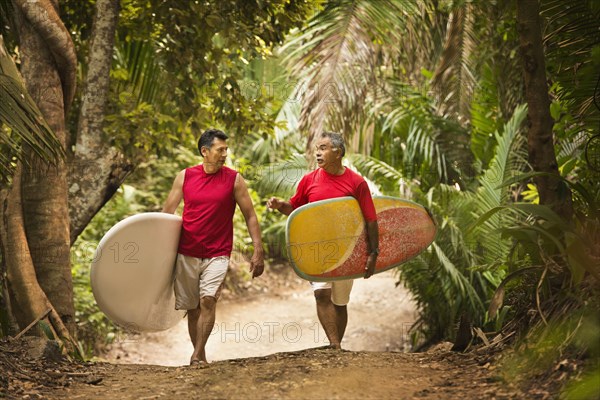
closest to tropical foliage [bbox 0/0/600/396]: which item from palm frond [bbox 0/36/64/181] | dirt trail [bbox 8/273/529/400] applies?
dirt trail [bbox 8/273/529/400]

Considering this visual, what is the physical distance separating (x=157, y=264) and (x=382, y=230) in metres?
1.65

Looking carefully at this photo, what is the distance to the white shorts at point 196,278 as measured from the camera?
229 inches

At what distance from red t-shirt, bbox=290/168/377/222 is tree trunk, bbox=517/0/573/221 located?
1211 mm

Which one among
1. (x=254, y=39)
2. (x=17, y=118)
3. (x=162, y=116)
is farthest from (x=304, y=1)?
(x=17, y=118)

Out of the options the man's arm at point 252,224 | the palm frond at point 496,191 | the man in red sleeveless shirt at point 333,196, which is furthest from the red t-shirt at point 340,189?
the palm frond at point 496,191

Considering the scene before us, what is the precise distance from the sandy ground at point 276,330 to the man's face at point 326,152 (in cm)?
566

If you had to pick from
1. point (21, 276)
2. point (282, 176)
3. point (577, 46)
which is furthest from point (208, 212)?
point (282, 176)

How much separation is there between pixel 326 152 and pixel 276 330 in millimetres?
7564

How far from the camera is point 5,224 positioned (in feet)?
20.6

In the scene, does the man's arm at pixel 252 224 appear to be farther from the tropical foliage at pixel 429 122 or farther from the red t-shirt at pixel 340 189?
the tropical foliage at pixel 429 122

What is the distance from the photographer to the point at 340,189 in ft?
19.5

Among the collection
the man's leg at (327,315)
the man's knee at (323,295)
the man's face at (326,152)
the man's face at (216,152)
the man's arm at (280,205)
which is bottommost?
the man's leg at (327,315)

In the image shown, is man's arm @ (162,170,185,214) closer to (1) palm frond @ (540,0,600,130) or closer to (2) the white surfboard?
(2) the white surfboard

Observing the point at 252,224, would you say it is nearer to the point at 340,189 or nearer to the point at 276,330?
the point at 340,189
